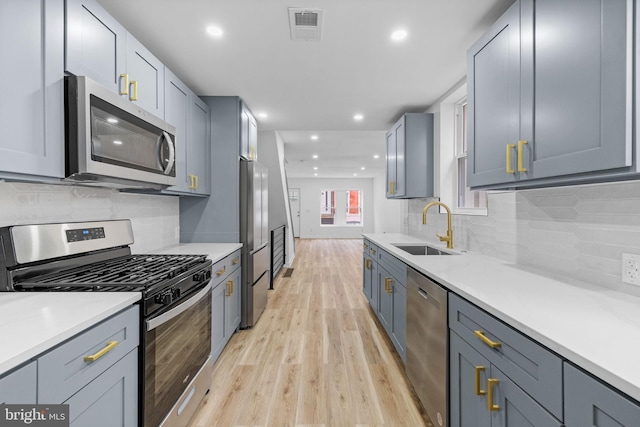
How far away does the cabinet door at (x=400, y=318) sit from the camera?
2.08 meters

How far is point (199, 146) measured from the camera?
271 centimetres

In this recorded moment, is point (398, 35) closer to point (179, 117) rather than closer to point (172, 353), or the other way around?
point (179, 117)

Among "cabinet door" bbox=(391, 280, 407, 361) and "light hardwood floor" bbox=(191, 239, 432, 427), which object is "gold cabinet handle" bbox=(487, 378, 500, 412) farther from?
"cabinet door" bbox=(391, 280, 407, 361)

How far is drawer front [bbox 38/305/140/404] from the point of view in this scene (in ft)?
2.62

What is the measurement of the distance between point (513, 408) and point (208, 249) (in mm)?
2308

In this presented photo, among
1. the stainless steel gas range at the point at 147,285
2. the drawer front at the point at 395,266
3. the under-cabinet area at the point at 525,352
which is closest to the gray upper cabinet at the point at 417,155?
the drawer front at the point at 395,266

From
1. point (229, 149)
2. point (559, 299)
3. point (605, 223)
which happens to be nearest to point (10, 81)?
point (229, 149)

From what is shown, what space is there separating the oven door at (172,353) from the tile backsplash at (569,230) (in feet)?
6.62

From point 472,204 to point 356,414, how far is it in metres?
2.05

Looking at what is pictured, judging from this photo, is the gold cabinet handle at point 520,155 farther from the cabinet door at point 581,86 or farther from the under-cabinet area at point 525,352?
the under-cabinet area at point 525,352

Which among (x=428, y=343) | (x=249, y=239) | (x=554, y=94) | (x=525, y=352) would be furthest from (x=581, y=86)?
(x=249, y=239)

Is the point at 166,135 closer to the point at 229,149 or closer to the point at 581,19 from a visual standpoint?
the point at 229,149

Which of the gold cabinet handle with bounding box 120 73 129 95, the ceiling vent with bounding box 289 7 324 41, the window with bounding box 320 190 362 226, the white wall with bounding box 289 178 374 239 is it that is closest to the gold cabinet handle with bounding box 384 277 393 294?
the ceiling vent with bounding box 289 7 324 41

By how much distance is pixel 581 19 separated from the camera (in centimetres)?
106
